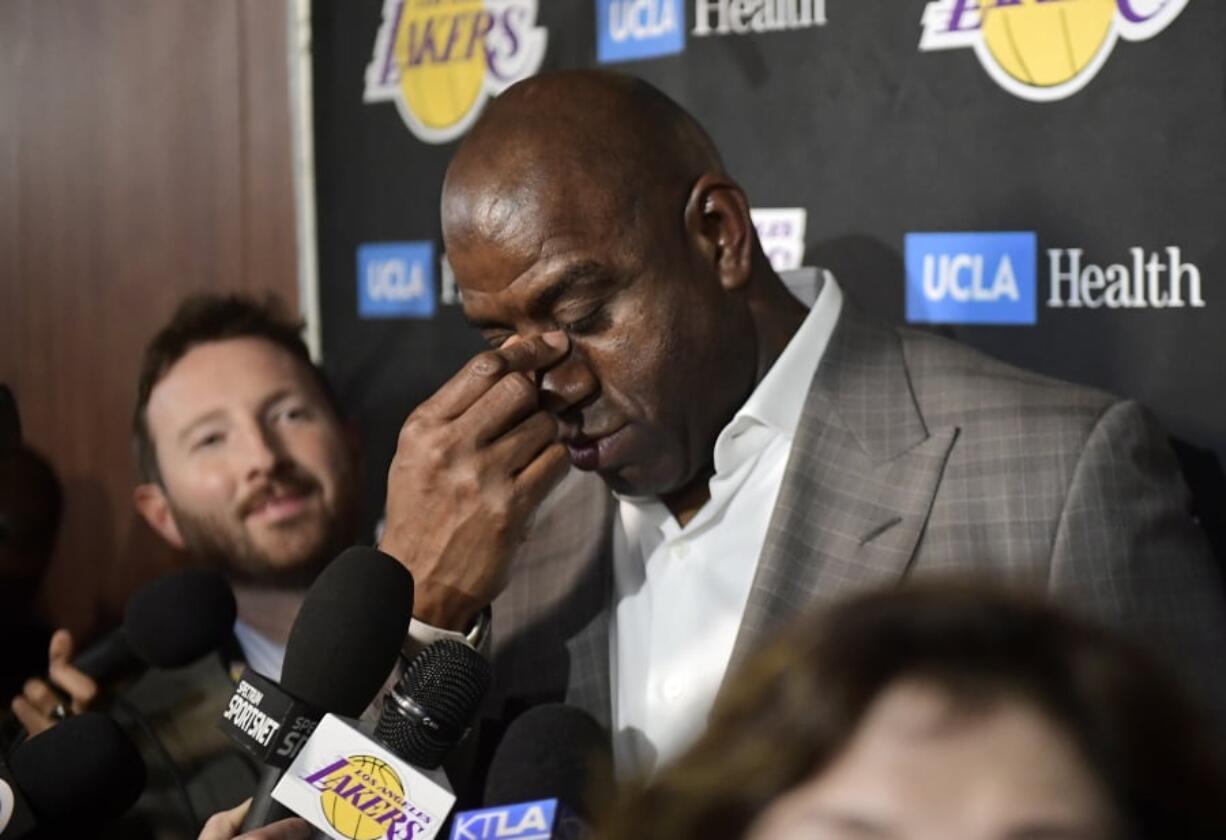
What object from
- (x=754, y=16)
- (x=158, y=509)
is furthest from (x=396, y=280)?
(x=754, y=16)

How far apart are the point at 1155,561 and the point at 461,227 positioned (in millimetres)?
757

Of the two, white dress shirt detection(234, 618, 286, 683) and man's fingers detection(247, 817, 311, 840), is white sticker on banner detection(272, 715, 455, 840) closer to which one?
man's fingers detection(247, 817, 311, 840)

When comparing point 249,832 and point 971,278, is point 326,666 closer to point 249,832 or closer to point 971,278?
point 249,832

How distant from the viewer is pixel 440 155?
249 cm

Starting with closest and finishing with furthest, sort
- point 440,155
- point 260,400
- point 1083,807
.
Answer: point 1083,807
point 260,400
point 440,155

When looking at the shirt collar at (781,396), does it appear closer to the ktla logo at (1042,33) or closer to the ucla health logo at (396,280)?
the ktla logo at (1042,33)

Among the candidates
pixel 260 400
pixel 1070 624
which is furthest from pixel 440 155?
pixel 1070 624

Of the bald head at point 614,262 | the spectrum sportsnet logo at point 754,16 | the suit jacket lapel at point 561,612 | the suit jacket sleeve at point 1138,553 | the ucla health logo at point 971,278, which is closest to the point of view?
the suit jacket sleeve at point 1138,553

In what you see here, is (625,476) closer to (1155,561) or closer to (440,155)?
(1155,561)

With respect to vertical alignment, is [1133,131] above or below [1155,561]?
above

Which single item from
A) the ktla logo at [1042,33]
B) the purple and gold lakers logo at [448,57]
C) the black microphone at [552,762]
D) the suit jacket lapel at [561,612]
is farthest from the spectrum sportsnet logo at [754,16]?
the black microphone at [552,762]

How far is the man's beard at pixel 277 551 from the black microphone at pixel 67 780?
0.74 m

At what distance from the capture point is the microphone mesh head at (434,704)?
4.08 feet

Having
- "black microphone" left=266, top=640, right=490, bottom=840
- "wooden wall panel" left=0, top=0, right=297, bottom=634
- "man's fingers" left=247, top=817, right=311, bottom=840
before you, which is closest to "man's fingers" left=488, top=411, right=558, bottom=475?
"black microphone" left=266, top=640, right=490, bottom=840
